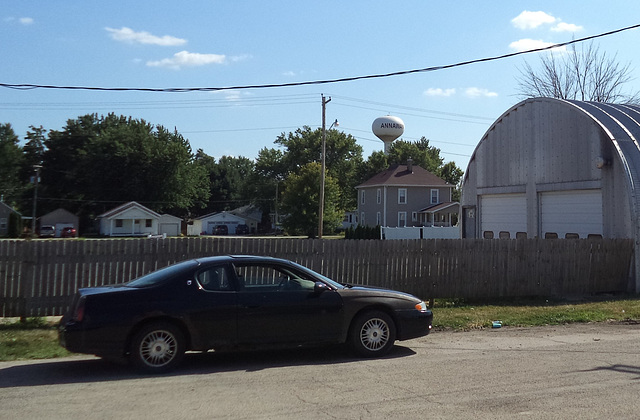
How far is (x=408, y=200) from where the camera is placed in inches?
2451

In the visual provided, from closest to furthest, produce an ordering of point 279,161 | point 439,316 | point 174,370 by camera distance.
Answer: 1. point 174,370
2. point 439,316
3. point 279,161

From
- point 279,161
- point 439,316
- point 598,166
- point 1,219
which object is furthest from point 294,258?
point 279,161

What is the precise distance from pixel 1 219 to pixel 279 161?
37690 millimetres

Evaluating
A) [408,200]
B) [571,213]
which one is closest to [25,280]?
[571,213]

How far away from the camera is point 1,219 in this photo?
217 feet

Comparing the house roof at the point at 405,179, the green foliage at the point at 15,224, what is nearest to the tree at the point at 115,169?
the green foliage at the point at 15,224

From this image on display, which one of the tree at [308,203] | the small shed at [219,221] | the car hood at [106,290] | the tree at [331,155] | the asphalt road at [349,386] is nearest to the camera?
the asphalt road at [349,386]

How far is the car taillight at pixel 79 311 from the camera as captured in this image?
23.1ft

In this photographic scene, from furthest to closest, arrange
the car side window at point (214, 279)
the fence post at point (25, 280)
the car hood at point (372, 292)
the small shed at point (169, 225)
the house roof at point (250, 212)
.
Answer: the house roof at point (250, 212)
the small shed at point (169, 225)
the fence post at point (25, 280)
the car hood at point (372, 292)
the car side window at point (214, 279)

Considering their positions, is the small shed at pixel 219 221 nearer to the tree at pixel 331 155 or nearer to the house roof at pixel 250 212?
the house roof at pixel 250 212

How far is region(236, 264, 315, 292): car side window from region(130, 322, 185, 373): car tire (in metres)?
1.11

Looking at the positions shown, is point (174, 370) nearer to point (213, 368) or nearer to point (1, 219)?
point (213, 368)

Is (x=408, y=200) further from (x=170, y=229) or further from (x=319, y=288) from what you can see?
(x=319, y=288)

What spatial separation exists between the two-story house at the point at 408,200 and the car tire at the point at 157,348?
5400 centimetres
